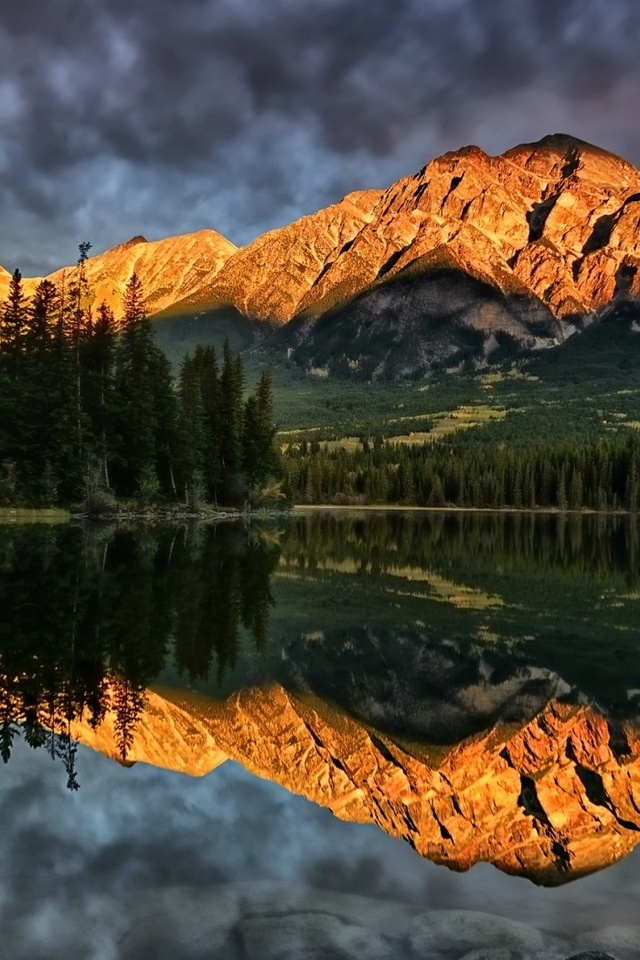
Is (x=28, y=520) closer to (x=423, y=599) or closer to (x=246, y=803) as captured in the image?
(x=423, y=599)

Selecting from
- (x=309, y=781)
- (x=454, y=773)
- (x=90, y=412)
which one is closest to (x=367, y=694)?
(x=454, y=773)

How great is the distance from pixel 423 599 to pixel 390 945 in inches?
970

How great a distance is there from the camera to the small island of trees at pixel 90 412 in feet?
229

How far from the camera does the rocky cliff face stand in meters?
10.1

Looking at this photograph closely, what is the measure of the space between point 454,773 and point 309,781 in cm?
213

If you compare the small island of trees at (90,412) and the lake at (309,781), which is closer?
the lake at (309,781)

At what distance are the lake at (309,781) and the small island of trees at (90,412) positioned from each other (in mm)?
45451

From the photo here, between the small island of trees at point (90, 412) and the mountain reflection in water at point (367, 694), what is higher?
the small island of trees at point (90, 412)

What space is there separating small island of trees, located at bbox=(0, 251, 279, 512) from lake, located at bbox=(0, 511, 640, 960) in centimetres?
4545

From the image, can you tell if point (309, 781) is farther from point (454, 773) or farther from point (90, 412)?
point (90, 412)

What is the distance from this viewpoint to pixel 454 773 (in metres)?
12.2

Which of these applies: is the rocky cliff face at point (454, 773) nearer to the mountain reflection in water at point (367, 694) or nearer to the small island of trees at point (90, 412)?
the mountain reflection in water at point (367, 694)

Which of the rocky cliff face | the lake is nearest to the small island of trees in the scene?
the lake

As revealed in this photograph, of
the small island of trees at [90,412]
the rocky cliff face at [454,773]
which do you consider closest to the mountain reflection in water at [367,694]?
the rocky cliff face at [454,773]
